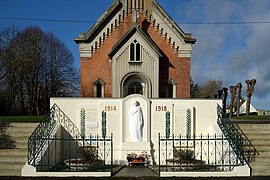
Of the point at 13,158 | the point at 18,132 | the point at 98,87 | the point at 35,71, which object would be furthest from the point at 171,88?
the point at 35,71

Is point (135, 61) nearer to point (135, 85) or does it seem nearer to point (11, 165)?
point (135, 85)

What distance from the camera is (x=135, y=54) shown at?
79.0 ft

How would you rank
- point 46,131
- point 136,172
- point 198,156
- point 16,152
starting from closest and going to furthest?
point 136,172, point 16,152, point 46,131, point 198,156

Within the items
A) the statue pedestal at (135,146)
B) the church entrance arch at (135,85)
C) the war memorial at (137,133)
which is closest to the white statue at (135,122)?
the war memorial at (137,133)

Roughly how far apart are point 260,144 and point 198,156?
8.58 feet

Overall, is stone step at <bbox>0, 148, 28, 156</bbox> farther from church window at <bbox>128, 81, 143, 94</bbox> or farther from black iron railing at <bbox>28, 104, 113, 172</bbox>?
church window at <bbox>128, 81, 143, 94</bbox>

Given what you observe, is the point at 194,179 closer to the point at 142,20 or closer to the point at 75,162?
the point at 75,162

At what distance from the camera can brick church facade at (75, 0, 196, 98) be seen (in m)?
24.1

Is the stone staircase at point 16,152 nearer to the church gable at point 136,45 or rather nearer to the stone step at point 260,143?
the stone step at point 260,143

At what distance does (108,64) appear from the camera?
25.0 m

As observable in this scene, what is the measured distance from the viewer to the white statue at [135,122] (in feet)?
48.5

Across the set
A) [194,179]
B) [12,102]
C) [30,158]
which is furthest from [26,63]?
[194,179]

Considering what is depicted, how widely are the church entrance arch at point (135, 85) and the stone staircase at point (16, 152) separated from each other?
9.67 metres

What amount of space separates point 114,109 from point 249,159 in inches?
235
